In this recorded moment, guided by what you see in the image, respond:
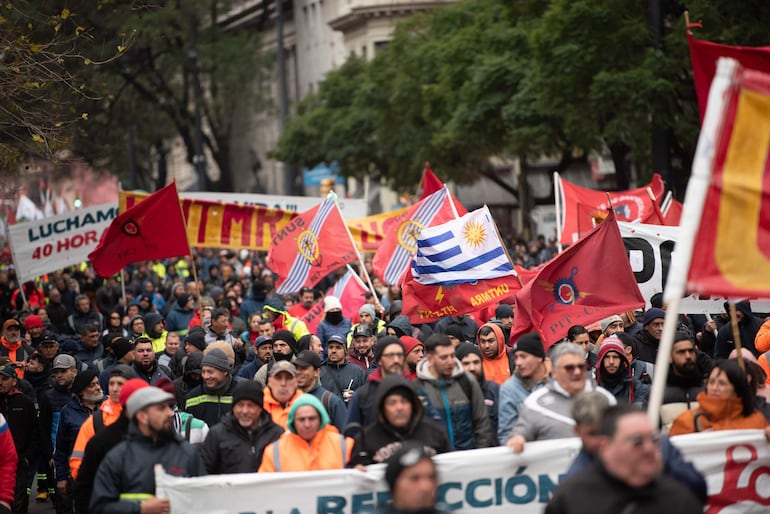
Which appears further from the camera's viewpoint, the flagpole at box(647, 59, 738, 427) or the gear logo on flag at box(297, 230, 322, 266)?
the gear logo on flag at box(297, 230, 322, 266)

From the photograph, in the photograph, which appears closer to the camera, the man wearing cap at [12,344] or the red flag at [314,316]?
the man wearing cap at [12,344]

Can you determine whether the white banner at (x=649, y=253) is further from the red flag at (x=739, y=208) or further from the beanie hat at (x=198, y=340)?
the red flag at (x=739, y=208)

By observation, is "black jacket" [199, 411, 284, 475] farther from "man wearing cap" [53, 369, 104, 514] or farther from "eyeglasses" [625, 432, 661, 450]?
"eyeglasses" [625, 432, 661, 450]

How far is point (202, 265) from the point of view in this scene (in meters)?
35.1

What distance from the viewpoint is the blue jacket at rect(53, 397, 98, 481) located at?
10008 mm

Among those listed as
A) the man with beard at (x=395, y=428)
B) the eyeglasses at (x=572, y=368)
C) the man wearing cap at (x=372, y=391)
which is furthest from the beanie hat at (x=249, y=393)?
the eyeglasses at (x=572, y=368)

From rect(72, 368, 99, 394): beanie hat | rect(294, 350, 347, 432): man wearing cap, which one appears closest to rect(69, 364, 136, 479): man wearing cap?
rect(294, 350, 347, 432): man wearing cap

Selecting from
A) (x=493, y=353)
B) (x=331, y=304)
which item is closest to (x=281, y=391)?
(x=493, y=353)

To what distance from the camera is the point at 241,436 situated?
25.4 feet

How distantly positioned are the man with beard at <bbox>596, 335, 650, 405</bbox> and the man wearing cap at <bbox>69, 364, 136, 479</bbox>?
3013 mm

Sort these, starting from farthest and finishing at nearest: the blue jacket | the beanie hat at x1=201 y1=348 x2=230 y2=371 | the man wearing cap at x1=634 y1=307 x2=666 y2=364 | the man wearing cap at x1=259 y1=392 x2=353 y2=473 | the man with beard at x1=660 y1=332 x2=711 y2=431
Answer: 1. the man wearing cap at x1=634 y1=307 x2=666 y2=364
2. the blue jacket
3. the beanie hat at x1=201 y1=348 x2=230 y2=371
4. the man with beard at x1=660 y1=332 x2=711 y2=431
5. the man wearing cap at x1=259 y1=392 x2=353 y2=473

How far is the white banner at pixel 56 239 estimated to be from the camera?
792 inches

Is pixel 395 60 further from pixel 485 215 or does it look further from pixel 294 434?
pixel 294 434

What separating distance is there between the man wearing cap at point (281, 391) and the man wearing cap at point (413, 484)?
9.62 feet
